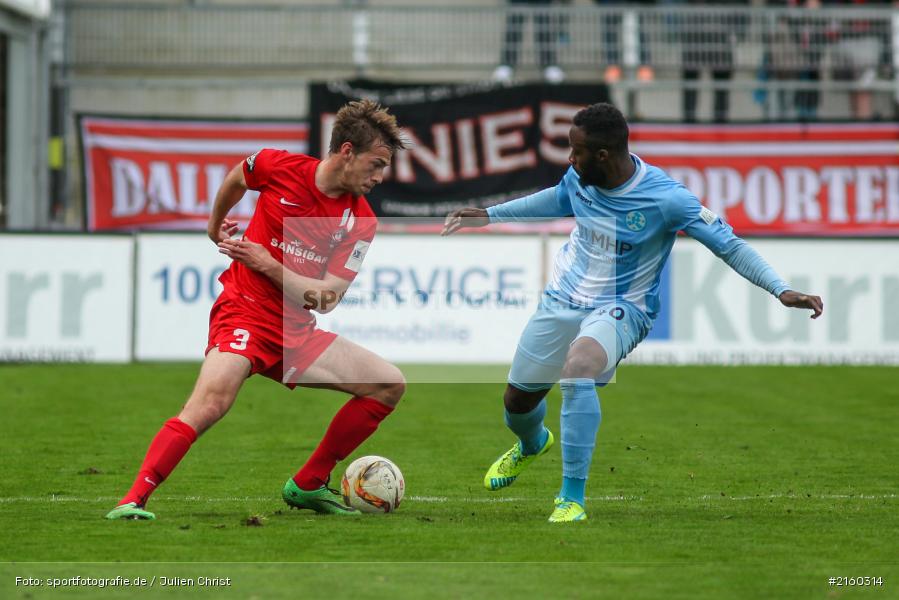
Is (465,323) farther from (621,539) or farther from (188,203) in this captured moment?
(621,539)

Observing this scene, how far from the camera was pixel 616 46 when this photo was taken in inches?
782

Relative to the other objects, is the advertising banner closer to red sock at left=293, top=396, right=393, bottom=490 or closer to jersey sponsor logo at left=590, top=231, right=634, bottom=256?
jersey sponsor logo at left=590, top=231, right=634, bottom=256

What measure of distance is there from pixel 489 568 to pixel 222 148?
14086 millimetres

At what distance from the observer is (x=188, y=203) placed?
19.1m

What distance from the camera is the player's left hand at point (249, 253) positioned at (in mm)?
7105

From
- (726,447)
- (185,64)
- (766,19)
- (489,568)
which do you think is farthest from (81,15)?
(489,568)

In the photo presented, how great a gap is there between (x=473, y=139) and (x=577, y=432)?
40.8 feet

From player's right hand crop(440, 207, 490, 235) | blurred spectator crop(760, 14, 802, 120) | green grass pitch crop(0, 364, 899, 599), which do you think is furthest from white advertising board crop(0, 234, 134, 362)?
player's right hand crop(440, 207, 490, 235)

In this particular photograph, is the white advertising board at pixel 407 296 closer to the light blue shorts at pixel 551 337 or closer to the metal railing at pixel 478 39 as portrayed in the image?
the metal railing at pixel 478 39

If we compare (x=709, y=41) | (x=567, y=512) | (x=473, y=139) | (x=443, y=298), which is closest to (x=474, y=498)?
(x=567, y=512)

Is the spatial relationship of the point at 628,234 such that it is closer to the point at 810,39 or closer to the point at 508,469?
the point at 508,469

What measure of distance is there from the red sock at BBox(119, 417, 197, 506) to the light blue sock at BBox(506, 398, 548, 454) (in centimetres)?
200

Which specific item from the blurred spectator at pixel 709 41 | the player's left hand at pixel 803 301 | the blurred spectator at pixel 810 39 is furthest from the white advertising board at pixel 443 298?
the player's left hand at pixel 803 301

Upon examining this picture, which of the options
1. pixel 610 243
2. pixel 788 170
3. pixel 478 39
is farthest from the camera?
pixel 478 39
